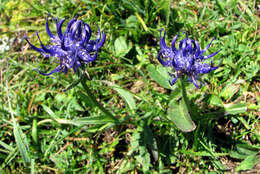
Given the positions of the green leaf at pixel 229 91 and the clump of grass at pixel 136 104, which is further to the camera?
the green leaf at pixel 229 91

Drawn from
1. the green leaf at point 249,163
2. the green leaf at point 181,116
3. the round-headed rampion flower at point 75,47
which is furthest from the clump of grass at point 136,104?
the round-headed rampion flower at point 75,47

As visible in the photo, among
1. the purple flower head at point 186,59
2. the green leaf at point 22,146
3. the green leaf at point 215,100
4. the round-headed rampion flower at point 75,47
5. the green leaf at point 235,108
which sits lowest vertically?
the green leaf at point 22,146

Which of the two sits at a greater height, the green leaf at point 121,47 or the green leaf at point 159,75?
the green leaf at point 121,47

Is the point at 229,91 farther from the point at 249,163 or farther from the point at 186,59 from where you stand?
the point at 186,59

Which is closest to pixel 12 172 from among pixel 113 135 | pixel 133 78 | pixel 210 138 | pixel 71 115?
pixel 71 115

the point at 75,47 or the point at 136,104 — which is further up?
the point at 75,47

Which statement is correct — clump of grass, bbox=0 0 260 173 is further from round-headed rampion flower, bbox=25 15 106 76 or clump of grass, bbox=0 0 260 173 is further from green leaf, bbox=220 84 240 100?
round-headed rampion flower, bbox=25 15 106 76

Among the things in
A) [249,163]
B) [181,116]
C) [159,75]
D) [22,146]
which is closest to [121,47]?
[159,75]

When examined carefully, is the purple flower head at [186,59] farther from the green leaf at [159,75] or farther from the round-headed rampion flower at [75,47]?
the green leaf at [159,75]
